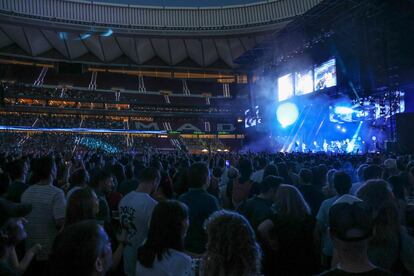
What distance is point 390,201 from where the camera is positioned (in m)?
3.13

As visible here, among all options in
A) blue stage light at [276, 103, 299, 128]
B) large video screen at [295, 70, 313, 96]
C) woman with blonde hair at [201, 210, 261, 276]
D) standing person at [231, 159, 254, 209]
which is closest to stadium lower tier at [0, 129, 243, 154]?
blue stage light at [276, 103, 299, 128]

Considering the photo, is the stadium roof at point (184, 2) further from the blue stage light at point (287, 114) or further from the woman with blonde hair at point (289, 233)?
the woman with blonde hair at point (289, 233)

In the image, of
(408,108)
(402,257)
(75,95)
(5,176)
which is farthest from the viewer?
(75,95)

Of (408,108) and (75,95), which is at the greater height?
(75,95)

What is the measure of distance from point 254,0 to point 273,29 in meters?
4.79

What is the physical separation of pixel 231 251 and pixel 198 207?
1.92 metres

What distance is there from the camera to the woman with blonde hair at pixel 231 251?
2309 mm

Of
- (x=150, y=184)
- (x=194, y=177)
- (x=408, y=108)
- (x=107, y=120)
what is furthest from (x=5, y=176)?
(x=107, y=120)

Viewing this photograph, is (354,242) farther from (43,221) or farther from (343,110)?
(343,110)

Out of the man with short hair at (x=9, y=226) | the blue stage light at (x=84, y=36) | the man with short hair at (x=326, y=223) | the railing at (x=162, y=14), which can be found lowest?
the man with short hair at (x=326, y=223)

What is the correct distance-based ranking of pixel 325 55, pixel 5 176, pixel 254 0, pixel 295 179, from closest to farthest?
pixel 5 176 → pixel 295 179 → pixel 325 55 → pixel 254 0

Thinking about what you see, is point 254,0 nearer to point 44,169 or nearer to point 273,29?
point 273,29

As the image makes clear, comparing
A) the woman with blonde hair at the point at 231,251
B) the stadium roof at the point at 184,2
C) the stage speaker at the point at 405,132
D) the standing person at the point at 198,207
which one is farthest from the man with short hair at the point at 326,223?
the stadium roof at the point at 184,2

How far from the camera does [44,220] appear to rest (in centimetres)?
425
